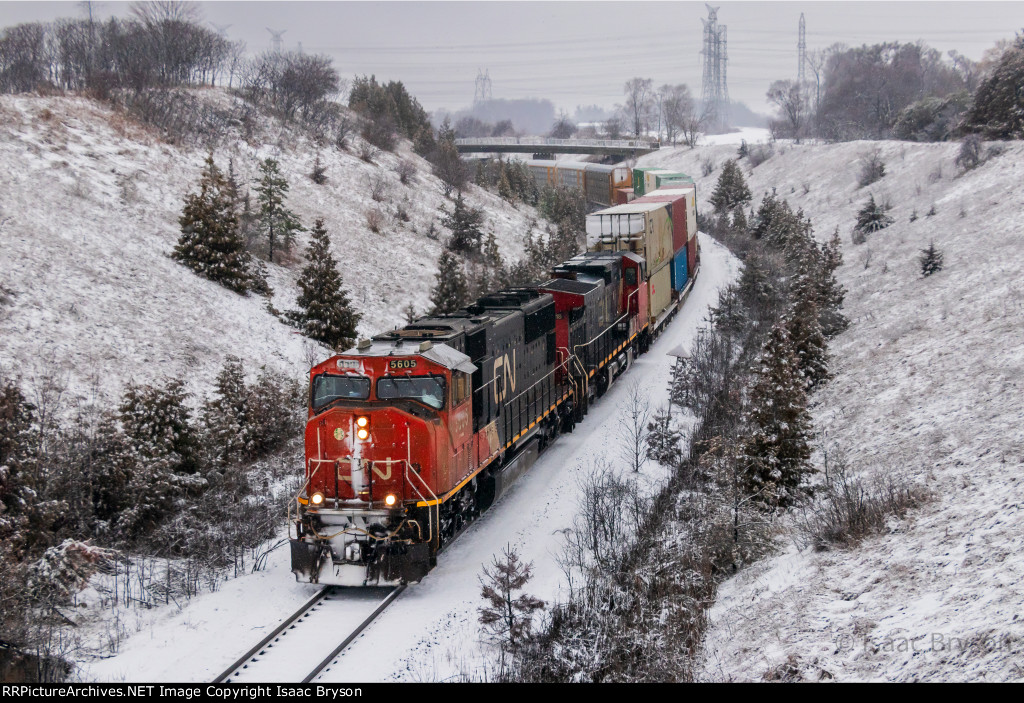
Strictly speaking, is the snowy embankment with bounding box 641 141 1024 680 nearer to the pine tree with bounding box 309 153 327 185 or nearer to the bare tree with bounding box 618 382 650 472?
the bare tree with bounding box 618 382 650 472

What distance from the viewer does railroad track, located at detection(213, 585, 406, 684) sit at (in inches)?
436

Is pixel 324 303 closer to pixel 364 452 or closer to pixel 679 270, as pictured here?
pixel 364 452

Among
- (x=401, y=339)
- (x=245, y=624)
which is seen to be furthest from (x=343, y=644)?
(x=401, y=339)

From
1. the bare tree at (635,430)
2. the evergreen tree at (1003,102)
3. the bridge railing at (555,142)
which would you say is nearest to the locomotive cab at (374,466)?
the bare tree at (635,430)

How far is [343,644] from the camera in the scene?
11.9 m

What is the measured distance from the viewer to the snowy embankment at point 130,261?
23.6 meters

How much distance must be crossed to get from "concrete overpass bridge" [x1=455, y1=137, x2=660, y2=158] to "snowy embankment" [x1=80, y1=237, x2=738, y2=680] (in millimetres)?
96845

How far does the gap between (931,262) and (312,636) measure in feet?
90.5

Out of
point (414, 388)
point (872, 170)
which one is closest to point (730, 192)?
A: point (872, 170)

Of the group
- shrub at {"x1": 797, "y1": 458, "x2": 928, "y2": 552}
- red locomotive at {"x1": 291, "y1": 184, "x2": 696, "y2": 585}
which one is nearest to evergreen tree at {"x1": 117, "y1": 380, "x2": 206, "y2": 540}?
red locomotive at {"x1": 291, "y1": 184, "x2": 696, "y2": 585}

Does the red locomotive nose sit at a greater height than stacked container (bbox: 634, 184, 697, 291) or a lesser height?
lesser

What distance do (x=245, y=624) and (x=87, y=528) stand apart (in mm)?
4577

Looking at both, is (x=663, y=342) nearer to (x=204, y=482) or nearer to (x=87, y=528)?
(x=204, y=482)

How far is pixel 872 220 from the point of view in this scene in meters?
46.2
